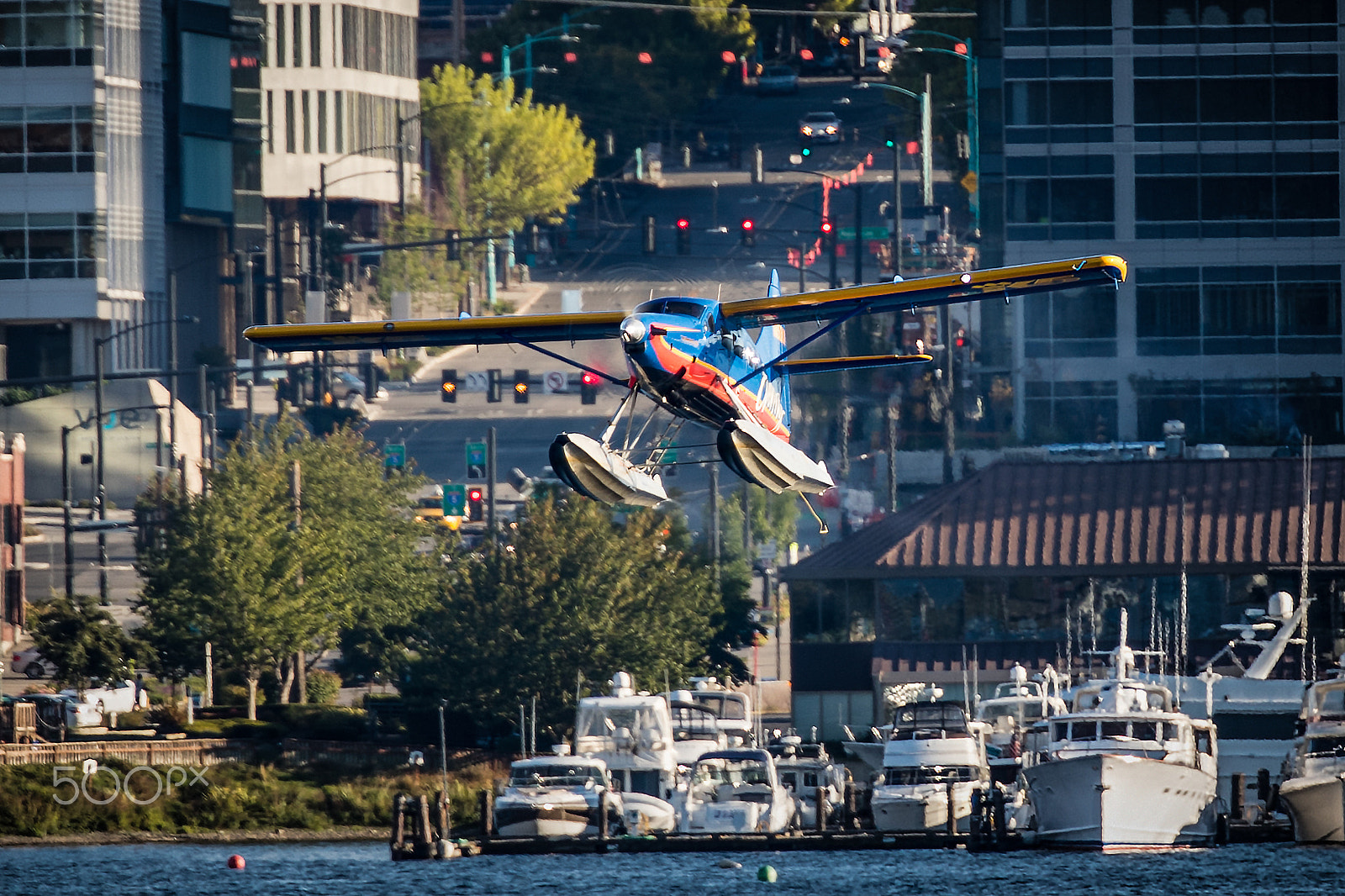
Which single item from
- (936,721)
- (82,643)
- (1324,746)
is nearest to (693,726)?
(936,721)

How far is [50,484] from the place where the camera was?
108625 mm

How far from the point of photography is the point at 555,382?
430 feet

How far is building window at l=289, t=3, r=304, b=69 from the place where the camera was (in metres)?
140

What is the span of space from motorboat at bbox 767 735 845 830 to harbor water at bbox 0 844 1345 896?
3.53 ft

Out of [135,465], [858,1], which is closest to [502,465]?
[135,465]

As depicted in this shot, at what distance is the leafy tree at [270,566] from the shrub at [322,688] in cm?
103

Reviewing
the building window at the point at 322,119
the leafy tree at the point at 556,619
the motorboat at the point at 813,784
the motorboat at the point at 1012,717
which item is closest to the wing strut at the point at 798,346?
the motorboat at the point at 813,784

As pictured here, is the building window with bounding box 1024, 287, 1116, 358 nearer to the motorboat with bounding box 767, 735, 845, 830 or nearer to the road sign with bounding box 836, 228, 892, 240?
the road sign with bounding box 836, 228, 892, 240

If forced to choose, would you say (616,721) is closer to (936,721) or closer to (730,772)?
(730,772)

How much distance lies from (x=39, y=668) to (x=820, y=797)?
89.2 ft

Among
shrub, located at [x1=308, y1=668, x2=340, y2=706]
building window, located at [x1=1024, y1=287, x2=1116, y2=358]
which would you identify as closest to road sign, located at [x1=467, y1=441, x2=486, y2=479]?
building window, located at [x1=1024, y1=287, x2=1116, y2=358]

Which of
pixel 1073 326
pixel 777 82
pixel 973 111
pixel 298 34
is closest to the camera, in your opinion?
pixel 1073 326

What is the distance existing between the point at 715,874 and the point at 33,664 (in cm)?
2806

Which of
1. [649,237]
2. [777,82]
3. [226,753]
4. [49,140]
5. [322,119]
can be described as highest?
[777,82]
